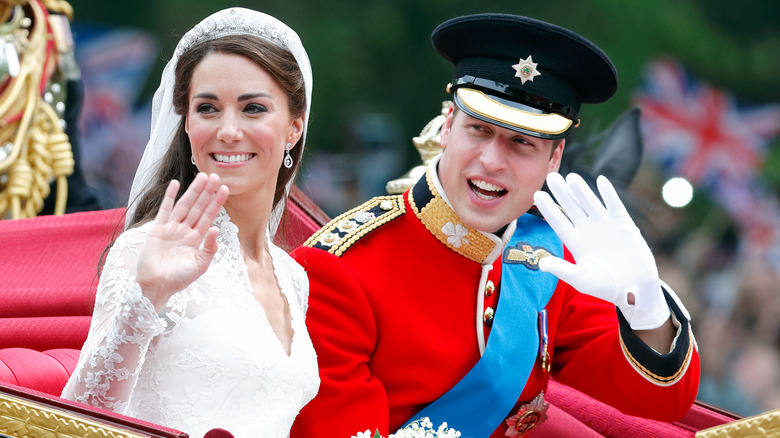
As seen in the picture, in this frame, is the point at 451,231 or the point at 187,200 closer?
the point at 187,200

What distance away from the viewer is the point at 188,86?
2.11 meters

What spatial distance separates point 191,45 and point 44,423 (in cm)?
74

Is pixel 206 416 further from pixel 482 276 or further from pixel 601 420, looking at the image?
pixel 601 420

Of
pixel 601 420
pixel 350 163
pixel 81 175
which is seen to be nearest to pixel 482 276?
pixel 601 420

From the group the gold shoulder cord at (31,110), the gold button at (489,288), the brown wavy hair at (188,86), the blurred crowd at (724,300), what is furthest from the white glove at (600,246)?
the blurred crowd at (724,300)

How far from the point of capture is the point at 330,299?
2262mm

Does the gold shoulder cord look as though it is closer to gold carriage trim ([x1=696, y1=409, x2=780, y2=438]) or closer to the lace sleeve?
the lace sleeve

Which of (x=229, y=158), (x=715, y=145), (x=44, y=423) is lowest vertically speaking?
(x=44, y=423)

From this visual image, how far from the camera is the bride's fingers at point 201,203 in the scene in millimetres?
1769

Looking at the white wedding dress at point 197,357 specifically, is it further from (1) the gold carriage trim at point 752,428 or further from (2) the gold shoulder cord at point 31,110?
(2) the gold shoulder cord at point 31,110

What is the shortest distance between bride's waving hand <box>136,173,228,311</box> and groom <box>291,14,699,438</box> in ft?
1.73

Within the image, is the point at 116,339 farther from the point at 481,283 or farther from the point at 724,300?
the point at 724,300

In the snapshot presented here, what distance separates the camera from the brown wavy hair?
2.09 metres

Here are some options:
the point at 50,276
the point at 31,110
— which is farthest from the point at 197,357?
the point at 31,110
